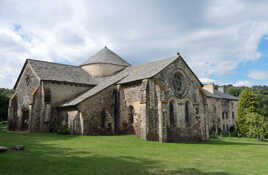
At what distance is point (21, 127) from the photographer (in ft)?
104

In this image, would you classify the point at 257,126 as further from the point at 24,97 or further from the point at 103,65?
the point at 24,97

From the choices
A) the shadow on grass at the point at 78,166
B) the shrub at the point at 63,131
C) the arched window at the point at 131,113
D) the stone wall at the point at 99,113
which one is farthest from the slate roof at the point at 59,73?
the shadow on grass at the point at 78,166

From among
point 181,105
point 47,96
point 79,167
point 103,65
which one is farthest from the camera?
point 103,65

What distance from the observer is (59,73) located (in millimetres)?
32281

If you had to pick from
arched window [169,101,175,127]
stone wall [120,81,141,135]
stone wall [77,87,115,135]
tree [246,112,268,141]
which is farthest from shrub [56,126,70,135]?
tree [246,112,268,141]

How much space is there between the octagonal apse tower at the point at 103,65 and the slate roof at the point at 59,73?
1.85 m

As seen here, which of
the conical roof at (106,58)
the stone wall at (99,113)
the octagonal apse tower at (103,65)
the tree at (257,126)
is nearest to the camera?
the stone wall at (99,113)

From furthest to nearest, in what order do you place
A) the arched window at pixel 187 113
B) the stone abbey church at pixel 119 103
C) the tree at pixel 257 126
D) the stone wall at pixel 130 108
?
the tree at pixel 257 126, the arched window at pixel 187 113, the stone wall at pixel 130 108, the stone abbey church at pixel 119 103

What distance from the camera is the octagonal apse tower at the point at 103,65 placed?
3797cm

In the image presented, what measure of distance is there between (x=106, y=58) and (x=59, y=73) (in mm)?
9738

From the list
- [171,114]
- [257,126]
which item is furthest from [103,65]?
[257,126]

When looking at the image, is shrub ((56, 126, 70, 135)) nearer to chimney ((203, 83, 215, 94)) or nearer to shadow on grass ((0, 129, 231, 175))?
shadow on grass ((0, 129, 231, 175))

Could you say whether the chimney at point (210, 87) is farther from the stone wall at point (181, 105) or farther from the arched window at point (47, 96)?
the arched window at point (47, 96)

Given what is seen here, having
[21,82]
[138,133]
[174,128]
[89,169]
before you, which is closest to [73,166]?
[89,169]
